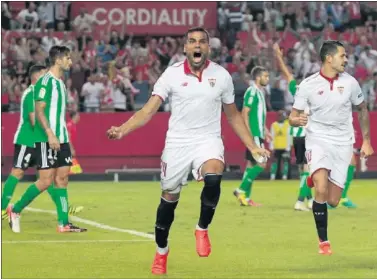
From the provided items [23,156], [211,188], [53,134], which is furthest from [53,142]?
[211,188]

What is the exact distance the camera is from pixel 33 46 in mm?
33000

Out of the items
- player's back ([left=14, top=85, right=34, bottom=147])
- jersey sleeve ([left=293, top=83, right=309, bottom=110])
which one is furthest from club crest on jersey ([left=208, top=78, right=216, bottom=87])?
player's back ([left=14, top=85, right=34, bottom=147])

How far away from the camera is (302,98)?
45.0 feet

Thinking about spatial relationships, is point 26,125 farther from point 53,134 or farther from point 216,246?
point 216,246

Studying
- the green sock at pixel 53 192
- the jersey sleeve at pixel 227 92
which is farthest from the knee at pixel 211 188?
the green sock at pixel 53 192

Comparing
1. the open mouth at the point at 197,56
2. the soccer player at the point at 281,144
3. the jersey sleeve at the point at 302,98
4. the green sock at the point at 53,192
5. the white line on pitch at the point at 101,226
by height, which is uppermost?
the open mouth at the point at 197,56

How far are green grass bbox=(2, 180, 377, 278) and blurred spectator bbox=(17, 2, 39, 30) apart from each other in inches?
474

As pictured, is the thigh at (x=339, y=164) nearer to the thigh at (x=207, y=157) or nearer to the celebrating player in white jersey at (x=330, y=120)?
the celebrating player in white jersey at (x=330, y=120)

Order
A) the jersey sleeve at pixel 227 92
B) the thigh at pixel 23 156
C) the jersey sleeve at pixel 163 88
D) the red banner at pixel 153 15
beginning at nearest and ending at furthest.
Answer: the jersey sleeve at pixel 163 88
the jersey sleeve at pixel 227 92
the thigh at pixel 23 156
the red banner at pixel 153 15

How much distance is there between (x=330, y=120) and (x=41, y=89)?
4.13m

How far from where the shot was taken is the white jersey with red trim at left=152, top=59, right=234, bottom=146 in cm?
1152

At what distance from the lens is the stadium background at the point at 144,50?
1300 inches

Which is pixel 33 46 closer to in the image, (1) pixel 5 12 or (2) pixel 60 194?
(1) pixel 5 12

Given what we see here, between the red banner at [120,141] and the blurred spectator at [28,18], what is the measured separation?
333cm
